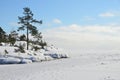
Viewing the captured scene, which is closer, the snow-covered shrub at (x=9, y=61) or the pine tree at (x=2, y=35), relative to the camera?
the snow-covered shrub at (x=9, y=61)

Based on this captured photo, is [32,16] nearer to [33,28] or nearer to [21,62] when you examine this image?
[33,28]

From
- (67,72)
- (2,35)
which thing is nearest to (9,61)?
(67,72)

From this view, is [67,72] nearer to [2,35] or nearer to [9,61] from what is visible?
[9,61]

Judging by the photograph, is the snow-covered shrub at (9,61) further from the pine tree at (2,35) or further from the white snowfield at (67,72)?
the pine tree at (2,35)

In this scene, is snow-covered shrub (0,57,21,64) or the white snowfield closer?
the white snowfield

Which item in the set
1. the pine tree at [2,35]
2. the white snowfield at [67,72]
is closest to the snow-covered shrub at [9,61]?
the white snowfield at [67,72]

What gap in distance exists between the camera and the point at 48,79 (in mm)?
17219

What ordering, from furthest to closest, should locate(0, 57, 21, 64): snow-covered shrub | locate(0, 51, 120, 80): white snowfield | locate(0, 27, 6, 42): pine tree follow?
locate(0, 27, 6, 42): pine tree → locate(0, 57, 21, 64): snow-covered shrub → locate(0, 51, 120, 80): white snowfield

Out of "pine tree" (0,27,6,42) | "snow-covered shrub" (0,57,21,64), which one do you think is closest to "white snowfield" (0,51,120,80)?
"snow-covered shrub" (0,57,21,64)

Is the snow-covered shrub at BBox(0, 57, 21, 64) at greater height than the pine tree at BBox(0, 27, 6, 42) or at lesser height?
lesser

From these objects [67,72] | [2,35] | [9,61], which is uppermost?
[2,35]

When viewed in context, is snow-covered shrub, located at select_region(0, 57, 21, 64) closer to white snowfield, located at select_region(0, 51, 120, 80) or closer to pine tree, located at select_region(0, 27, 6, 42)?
white snowfield, located at select_region(0, 51, 120, 80)

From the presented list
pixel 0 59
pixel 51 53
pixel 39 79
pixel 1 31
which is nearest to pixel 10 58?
pixel 0 59

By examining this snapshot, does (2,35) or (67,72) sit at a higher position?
(2,35)
